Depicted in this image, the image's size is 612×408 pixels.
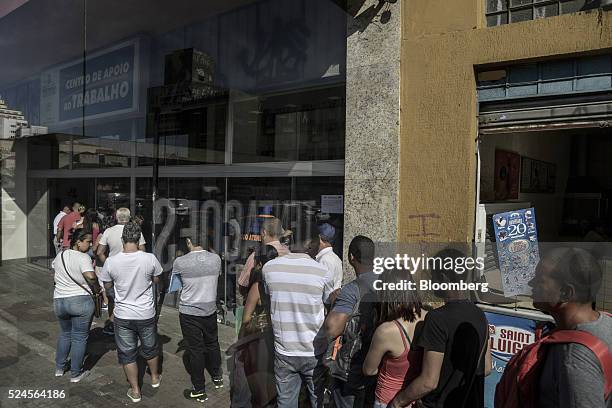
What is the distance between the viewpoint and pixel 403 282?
2930 mm

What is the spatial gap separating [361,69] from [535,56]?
180cm

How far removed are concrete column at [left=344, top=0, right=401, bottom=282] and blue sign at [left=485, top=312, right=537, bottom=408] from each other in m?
1.42

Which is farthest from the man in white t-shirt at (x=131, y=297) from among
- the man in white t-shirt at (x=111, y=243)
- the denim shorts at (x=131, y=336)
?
the man in white t-shirt at (x=111, y=243)

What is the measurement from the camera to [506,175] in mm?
5152

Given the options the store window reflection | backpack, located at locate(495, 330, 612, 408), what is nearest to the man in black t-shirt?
backpack, located at locate(495, 330, 612, 408)

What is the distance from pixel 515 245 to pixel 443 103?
1.65m

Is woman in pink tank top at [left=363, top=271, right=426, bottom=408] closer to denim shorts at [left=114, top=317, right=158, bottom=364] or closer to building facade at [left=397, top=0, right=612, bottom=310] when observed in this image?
building facade at [left=397, top=0, right=612, bottom=310]

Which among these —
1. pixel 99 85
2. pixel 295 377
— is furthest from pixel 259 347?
pixel 99 85

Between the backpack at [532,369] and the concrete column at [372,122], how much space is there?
101 inches

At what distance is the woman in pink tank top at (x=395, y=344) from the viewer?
2.76 m

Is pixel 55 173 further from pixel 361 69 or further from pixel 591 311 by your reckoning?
pixel 591 311

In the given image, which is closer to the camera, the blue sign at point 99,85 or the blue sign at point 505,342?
the blue sign at point 505,342

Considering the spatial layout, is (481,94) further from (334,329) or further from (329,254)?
(334,329)

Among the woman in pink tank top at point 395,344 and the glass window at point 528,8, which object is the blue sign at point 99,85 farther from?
the woman in pink tank top at point 395,344
